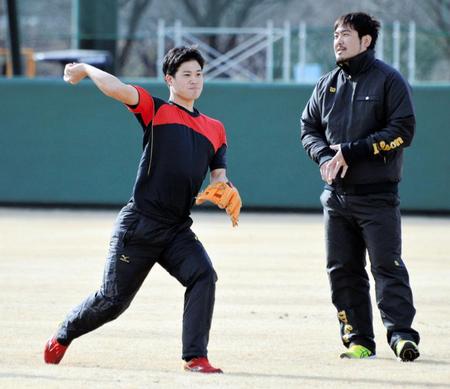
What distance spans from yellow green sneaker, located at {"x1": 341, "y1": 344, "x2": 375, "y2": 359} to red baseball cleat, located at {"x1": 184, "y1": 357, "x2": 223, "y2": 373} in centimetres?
100

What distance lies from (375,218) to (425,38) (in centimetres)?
1951

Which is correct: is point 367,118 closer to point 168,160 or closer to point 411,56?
point 168,160

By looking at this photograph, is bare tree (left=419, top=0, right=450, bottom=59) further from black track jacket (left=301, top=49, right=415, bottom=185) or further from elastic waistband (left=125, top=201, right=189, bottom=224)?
elastic waistband (left=125, top=201, right=189, bottom=224)

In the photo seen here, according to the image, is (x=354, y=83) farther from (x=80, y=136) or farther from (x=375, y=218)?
(x=80, y=136)

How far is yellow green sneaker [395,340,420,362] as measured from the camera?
7.07 m

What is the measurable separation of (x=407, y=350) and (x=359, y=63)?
1.67 metres

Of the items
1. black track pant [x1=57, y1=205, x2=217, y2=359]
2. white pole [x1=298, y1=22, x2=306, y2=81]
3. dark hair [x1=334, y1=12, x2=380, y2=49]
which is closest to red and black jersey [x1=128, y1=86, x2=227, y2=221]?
black track pant [x1=57, y1=205, x2=217, y2=359]

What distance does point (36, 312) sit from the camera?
8.92 meters

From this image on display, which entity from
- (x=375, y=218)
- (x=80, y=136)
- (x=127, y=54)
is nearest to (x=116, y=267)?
(x=375, y=218)

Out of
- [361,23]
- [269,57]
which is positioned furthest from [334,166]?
[269,57]

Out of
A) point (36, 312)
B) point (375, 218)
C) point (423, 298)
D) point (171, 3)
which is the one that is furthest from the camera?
point (171, 3)

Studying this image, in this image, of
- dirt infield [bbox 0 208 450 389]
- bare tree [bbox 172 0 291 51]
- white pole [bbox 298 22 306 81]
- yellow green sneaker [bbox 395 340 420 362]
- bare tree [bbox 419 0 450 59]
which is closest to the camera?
dirt infield [bbox 0 208 450 389]

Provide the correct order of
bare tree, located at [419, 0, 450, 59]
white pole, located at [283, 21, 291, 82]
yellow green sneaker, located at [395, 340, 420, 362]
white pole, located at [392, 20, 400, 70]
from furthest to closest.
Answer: bare tree, located at [419, 0, 450, 59] → white pole, located at [283, 21, 291, 82] → white pole, located at [392, 20, 400, 70] → yellow green sneaker, located at [395, 340, 420, 362]

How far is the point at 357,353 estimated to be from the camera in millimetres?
7281
